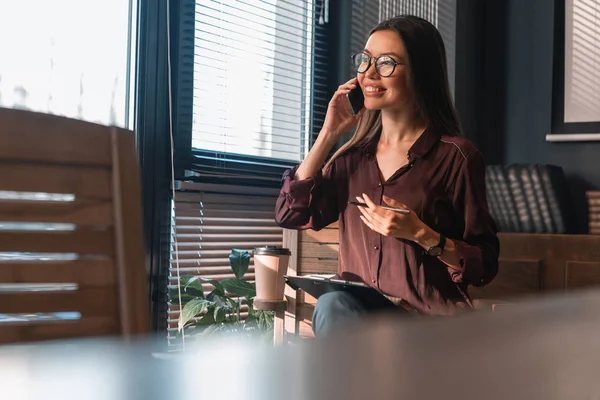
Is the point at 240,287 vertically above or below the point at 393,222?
below

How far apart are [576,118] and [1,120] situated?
2681mm

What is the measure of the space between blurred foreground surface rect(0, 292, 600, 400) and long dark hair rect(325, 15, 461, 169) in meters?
1.29

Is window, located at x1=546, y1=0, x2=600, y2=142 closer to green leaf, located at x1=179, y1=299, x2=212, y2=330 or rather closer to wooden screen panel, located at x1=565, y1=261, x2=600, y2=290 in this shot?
wooden screen panel, located at x1=565, y1=261, x2=600, y2=290

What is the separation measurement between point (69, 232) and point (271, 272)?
44.1 inches

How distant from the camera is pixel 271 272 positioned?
196cm

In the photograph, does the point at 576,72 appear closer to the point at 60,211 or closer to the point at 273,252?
the point at 273,252

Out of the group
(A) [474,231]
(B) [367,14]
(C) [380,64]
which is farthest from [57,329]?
(B) [367,14]

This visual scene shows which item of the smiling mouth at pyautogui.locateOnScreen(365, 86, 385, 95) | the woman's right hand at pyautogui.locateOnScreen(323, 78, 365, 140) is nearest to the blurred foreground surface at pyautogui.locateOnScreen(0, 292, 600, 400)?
the smiling mouth at pyautogui.locateOnScreen(365, 86, 385, 95)

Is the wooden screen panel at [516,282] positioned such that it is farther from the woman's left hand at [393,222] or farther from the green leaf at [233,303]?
the woman's left hand at [393,222]

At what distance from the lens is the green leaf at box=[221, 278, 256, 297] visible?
7.55ft

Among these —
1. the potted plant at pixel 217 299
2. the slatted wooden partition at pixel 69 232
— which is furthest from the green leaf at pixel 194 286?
the slatted wooden partition at pixel 69 232

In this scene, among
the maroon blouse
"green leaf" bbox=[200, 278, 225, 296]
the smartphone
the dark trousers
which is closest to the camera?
the dark trousers

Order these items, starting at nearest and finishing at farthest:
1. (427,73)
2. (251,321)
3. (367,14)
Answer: (427,73)
(251,321)
(367,14)

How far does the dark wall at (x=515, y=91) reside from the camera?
3.01 metres
